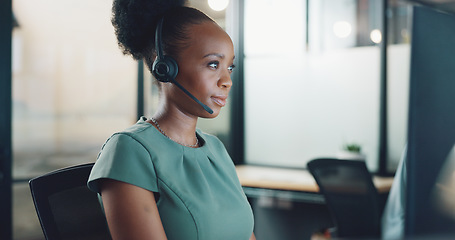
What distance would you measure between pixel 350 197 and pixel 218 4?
6.43 ft

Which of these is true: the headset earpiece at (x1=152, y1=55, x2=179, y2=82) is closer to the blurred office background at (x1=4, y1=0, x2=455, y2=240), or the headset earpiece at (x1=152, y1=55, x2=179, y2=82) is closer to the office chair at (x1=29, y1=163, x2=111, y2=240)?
the office chair at (x1=29, y1=163, x2=111, y2=240)

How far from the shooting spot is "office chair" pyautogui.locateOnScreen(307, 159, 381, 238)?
6.23ft

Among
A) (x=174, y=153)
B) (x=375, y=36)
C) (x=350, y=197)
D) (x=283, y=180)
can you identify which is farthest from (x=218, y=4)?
(x=174, y=153)

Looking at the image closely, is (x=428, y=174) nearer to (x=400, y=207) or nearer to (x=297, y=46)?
(x=400, y=207)

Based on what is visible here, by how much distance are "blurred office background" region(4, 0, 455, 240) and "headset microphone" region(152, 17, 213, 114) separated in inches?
76.0

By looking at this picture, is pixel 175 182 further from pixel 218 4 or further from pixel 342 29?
pixel 218 4

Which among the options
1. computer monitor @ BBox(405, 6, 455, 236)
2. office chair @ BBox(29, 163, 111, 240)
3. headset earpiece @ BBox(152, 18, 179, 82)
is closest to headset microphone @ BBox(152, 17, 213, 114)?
headset earpiece @ BBox(152, 18, 179, 82)

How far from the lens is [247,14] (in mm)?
3420

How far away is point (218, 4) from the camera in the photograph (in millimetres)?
3279

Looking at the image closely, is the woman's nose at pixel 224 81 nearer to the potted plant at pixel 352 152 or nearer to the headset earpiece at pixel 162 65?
the headset earpiece at pixel 162 65

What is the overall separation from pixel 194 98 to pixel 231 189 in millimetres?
226

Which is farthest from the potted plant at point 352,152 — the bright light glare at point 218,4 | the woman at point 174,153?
the woman at point 174,153

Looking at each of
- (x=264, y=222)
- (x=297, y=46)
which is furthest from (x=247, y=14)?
(x=264, y=222)

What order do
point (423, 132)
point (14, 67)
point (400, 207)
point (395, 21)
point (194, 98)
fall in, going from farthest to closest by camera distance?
point (395, 21) < point (14, 67) < point (400, 207) < point (194, 98) < point (423, 132)
